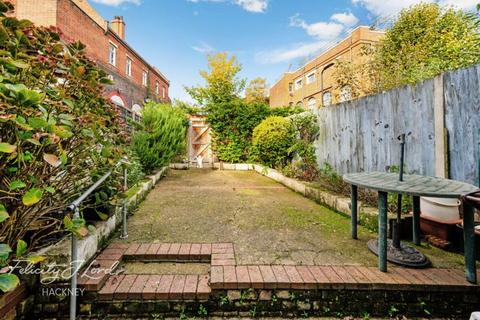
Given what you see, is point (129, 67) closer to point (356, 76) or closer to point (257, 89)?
point (356, 76)

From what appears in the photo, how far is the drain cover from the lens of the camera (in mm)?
2012

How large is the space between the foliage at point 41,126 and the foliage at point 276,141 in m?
5.11

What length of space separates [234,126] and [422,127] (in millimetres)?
6810

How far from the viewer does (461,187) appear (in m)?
1.83

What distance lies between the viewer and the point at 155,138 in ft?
18.3

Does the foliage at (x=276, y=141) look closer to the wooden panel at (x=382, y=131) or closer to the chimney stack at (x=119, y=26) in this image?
the wooden panel at (x=382, y=131)

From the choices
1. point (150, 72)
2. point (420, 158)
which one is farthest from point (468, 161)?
point (150, 72)

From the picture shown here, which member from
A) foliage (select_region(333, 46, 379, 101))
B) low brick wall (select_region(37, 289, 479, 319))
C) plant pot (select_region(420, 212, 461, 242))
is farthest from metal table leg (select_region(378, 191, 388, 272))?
foliage (select_region(333, 46, 379, 101))

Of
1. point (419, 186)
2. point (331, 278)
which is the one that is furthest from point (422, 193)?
point (331, 278)

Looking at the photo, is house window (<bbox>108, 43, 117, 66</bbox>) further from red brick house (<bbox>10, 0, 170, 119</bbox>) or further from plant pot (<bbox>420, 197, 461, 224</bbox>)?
plant pot (<bbox>420, 197, 461, 224</bbox>)

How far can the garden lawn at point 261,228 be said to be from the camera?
2.18 m

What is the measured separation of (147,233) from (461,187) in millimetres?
2894

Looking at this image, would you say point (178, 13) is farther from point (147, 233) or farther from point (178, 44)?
point (147, 233)

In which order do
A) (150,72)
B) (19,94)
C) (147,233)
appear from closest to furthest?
1. (19,94)
2. (147,233)
3. (150,72)
